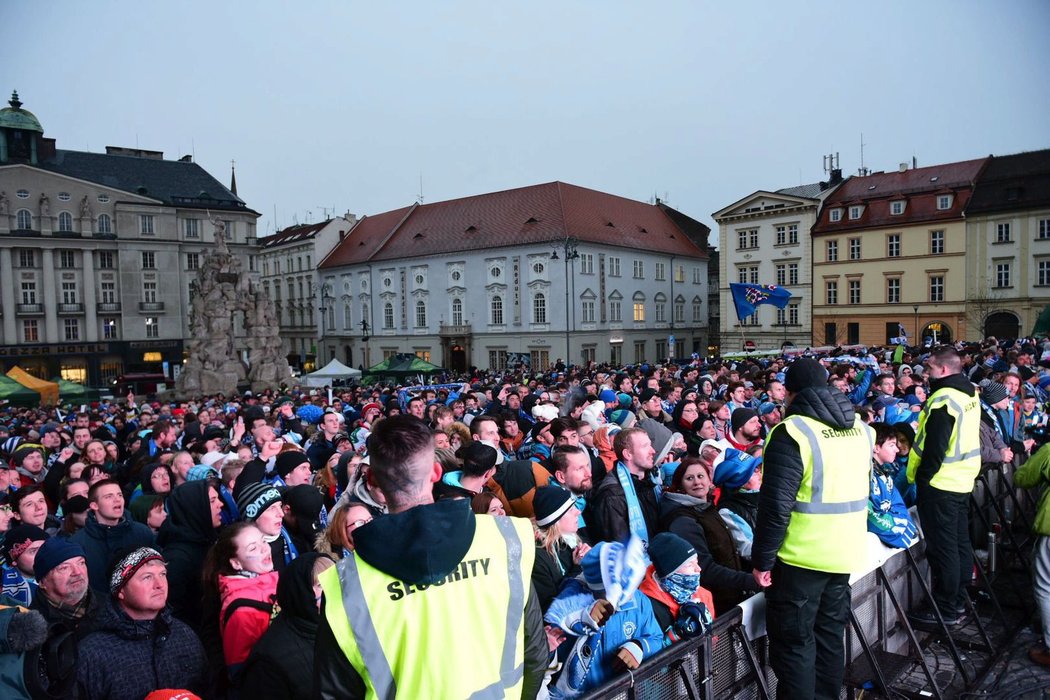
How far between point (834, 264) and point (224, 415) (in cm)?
4369

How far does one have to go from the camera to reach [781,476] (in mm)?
3695

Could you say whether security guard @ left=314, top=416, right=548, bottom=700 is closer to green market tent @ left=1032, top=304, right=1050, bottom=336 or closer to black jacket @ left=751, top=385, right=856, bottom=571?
black jacket @ left=751, top=385, right=856, bottom=571

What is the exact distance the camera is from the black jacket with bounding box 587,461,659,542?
14.3ft

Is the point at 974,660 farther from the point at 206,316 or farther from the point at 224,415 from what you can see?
the point at 206,316

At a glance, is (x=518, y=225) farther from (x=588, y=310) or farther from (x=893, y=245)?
(x=893, y=245)

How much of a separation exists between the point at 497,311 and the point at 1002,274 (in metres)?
33.2

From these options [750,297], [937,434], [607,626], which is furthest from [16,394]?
[750,297]

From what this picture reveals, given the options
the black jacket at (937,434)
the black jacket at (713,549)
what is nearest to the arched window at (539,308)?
the black jacket at (937,434)

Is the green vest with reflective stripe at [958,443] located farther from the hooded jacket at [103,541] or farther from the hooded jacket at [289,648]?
the hooded jacket at [103,541]

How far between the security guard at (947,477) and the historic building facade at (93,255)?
182ft

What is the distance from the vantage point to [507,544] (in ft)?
7.38

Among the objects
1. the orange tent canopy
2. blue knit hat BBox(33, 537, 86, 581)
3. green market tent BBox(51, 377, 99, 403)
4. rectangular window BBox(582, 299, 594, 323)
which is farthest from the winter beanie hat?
rectangular window BBox(582, 299, 594, 323)

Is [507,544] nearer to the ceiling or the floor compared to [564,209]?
nearer to the floor

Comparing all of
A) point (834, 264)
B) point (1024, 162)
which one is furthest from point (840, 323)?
point (1024, 162)
